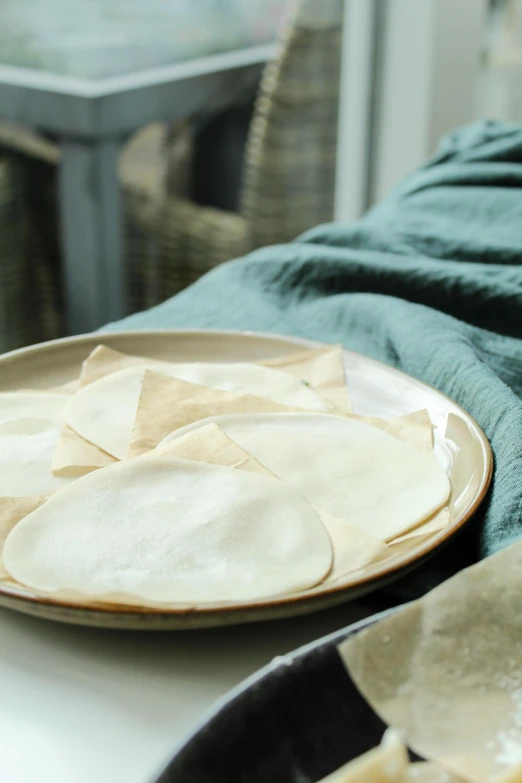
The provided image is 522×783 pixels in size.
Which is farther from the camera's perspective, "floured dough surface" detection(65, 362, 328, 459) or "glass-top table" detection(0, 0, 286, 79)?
"glass-top table" detection(0, 0, 286, 79)

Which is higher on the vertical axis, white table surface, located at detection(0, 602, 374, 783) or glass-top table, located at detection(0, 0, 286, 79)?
glass-top table, located at detection(0, 0, 286, 79)

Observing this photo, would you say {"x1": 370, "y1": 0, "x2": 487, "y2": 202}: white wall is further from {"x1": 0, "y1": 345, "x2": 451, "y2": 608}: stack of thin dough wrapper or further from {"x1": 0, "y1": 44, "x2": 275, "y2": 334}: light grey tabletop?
{"x1": 0, "y1": 345, "x2": 451, "y2": 608}: stack of thin dough wrapper

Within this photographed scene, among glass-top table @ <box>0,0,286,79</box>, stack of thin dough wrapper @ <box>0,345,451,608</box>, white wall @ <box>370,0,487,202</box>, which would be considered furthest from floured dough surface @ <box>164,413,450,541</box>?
white wall @ <box>370,0,487,202</box>

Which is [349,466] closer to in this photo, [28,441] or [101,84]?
[28,441]

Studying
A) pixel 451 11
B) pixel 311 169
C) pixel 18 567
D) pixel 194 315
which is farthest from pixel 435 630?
pixel 451 11

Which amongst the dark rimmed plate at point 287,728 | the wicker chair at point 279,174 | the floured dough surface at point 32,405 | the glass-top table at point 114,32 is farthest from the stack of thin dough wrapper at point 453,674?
the glass-top table at point 114,32

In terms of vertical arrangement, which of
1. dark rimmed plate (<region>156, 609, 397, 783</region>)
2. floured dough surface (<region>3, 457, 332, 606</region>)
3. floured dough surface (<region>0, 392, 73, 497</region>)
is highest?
dark rimmed plate (<region>156, 609, 397, 783</region>)

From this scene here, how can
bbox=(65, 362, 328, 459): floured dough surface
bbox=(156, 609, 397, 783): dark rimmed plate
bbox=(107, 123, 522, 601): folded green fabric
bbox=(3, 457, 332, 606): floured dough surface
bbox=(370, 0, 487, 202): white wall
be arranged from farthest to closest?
bbox=(370, 0, 487, 202): white wall → bbox=(107, 123, 522, 601): folded green fabric → bbox=(65, 362, 328, 459): floured dough surface → bbox=(3, 457, 332, 606): floured dough surface → bbox=(156, 609, 397, 783): dark rimmed plate
